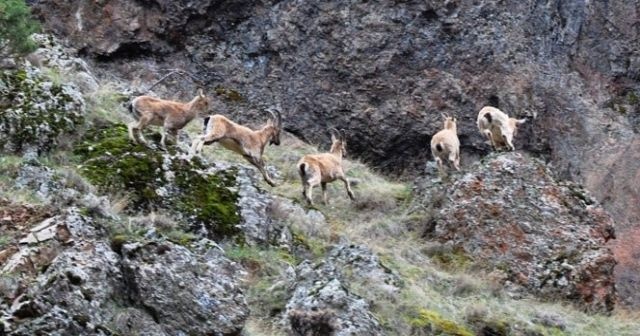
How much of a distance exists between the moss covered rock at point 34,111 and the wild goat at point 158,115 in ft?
2.79

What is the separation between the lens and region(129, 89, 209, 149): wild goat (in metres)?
16.3

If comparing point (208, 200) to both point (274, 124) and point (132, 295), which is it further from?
point (274, 124)

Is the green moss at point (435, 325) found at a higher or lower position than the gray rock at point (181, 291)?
lower

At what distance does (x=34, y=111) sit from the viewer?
15.8 m

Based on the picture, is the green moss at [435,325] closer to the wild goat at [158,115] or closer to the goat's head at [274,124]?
the wild goat at [158,115]

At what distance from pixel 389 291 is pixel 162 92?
13.6 m

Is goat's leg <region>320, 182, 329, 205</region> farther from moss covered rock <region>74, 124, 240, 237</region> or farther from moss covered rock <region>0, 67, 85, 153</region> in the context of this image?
moss covered rock <region>0, 67, 85, 153</region>

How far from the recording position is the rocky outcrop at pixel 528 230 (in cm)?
1861

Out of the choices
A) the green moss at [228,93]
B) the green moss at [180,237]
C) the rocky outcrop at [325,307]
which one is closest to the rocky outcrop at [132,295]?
the green moss at [180,237]

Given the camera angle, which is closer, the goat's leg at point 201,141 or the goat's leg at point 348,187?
the goat's leg at point 201,141

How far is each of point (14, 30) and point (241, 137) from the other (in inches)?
173

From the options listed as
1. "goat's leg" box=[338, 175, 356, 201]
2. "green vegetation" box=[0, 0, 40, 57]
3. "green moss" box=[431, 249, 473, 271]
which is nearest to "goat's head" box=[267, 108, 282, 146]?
"goat's leg" box=[338, 175, 356, 201]

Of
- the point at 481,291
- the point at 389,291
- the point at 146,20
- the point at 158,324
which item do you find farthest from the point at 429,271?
the point at 146,20

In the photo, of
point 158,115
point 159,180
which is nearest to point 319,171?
point 158,115
